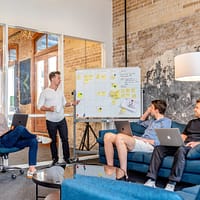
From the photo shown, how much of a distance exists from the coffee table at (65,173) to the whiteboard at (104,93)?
234 cm

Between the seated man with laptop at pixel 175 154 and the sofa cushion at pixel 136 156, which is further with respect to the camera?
the sofa cushion at pixel 136 156

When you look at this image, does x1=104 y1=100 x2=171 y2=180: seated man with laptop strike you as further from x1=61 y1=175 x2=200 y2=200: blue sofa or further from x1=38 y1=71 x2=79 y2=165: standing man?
x1=61 y1=175 x2=200 y2=200: blue sofa

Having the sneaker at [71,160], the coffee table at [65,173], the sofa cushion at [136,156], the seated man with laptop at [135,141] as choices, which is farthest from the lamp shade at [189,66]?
the sneaker at [71,160]

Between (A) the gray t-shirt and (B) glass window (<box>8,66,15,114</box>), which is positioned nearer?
(A) the gray t-shirt

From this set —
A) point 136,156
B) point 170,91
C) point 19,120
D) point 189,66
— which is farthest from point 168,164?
point 19,120

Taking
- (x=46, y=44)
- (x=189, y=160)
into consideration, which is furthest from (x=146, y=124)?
(x=46, y=44)

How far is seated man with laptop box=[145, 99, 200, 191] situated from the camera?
11.3ft

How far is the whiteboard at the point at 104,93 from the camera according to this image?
556cm

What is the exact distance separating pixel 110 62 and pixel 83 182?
537 cm

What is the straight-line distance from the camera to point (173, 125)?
450 centimetres

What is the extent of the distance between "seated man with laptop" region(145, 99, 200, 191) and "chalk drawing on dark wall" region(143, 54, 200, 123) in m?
0.92

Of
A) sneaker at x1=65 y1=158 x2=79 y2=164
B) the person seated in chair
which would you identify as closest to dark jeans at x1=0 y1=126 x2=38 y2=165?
the person seated in chair

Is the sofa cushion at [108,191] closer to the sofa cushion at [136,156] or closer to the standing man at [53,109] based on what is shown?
the sofa cushion at [136,156]

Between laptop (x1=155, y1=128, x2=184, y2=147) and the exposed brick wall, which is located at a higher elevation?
the exposed brick wall
